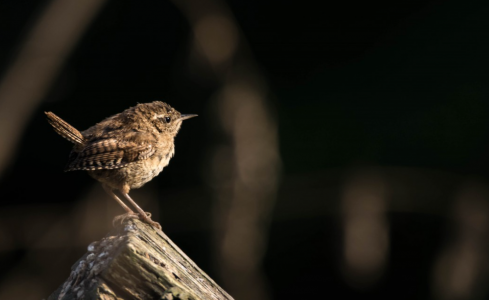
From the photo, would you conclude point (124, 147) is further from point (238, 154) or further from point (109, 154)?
point (238, 154)

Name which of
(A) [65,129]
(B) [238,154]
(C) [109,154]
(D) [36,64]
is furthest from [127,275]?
(D) [36,64]

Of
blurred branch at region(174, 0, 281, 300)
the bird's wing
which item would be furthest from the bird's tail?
blurred branch at region(174, 0, 281, 300)

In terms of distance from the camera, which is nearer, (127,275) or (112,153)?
(127,275)

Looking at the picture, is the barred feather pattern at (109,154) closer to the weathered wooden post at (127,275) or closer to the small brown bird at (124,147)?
the small brown bird at (124,147)

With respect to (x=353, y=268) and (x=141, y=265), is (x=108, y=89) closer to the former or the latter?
(x=353, y=268)

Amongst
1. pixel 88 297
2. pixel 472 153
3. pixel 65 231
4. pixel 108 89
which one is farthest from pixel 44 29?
pixel 88 297

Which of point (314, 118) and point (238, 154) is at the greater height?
point (314, 118)
